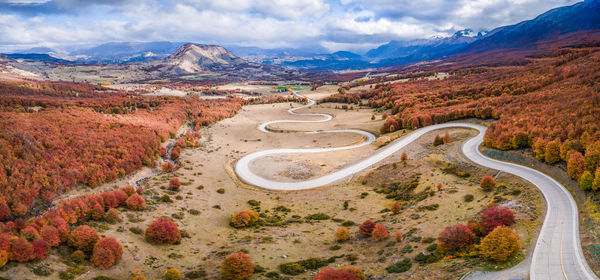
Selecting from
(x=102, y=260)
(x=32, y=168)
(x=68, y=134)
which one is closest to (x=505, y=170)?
(x=102, y=260)

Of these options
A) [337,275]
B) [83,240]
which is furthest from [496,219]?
[83,240]

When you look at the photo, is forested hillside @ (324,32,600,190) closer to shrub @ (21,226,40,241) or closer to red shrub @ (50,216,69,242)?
red shrub @ (50,216,69,242)

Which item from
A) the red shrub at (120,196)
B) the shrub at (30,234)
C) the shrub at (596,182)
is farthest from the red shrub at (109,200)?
the shrub at (596,182)

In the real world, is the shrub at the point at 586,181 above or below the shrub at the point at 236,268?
above

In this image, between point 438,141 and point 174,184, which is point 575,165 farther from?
point 174,184

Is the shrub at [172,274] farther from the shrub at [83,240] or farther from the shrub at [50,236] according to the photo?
the shrub at [50,236]

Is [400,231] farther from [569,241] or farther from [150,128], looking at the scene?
[150,128]
